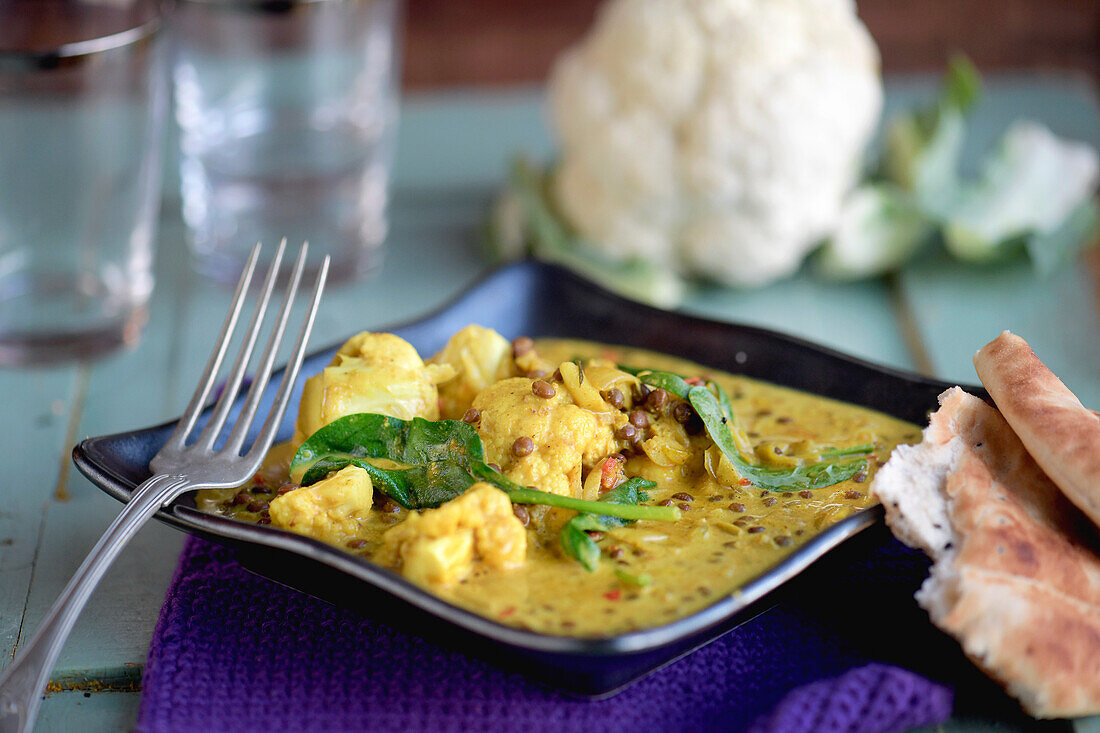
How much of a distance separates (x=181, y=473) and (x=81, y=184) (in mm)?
1495

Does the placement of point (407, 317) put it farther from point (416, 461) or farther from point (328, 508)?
point (328, 508)

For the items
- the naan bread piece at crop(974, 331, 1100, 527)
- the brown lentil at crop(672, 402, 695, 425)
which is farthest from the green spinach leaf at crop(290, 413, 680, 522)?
the naan bread piece at crop(974, 331, 1100, 527)

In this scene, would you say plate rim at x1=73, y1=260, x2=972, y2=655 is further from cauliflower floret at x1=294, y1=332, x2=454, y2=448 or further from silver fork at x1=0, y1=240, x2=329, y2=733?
cauliflower floret at x1=294, y1=332, x2=454, y2=448

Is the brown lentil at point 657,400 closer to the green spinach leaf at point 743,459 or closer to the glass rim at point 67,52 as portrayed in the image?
the green spinach leaf at point 743,459

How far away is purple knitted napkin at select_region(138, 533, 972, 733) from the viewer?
1970 mm

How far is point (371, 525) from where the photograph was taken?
7.16ft

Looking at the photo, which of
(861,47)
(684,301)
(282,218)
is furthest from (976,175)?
(282,218)

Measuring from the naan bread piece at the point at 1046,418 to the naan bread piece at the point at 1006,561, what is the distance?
8 cm

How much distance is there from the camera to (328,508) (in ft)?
7.04

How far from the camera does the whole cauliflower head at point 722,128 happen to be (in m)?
3.68

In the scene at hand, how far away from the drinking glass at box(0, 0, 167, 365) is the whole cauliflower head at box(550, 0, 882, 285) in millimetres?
1394

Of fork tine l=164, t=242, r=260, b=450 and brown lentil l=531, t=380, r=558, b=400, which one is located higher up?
brown lentil l=531, t=380, r=558, b=400

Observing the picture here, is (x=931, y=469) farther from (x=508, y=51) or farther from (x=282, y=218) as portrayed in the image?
(x=508, y=51)

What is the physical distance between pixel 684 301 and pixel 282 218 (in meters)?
1.35
